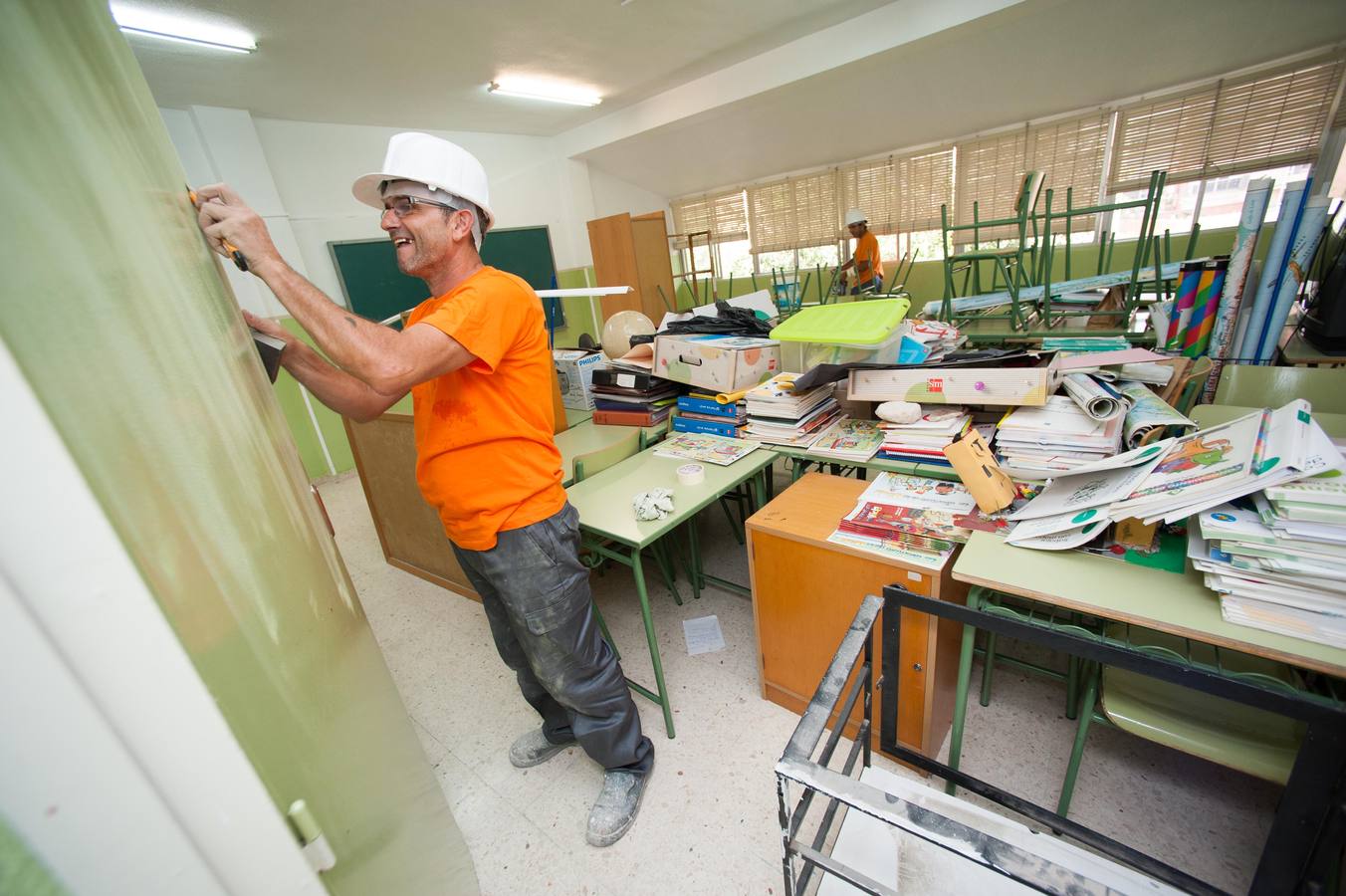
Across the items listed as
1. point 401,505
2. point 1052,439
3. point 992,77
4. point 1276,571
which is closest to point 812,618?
point 1052,439

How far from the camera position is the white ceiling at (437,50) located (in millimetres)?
3193

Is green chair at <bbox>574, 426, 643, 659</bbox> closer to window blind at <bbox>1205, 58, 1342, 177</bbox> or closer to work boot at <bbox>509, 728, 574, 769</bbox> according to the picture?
work boot at <bbox>509, 728, 574, 769</bbox>

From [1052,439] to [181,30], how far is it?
4.96 meters

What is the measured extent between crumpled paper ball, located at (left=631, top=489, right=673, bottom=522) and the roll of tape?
5.5 inches

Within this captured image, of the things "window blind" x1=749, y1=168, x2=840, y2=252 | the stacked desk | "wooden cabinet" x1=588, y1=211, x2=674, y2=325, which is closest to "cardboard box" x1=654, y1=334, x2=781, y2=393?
the stacked desk

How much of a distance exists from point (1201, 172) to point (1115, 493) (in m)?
6.43

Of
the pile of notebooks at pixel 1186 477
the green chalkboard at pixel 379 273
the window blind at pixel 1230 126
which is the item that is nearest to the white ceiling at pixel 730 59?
the window blind at pixel 1230 126

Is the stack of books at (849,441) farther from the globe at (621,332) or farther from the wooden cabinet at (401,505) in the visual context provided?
the wooden cabinet at (401,505)

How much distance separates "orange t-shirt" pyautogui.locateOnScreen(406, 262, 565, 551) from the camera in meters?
1.16

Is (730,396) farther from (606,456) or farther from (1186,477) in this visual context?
(1186,477)

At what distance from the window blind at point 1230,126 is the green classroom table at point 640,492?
243 inches

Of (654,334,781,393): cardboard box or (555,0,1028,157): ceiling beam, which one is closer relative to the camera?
(654,334,781,393): cardboard box

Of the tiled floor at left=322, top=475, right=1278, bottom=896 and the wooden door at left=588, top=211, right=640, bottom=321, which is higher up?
the wooden door at left=588, top=211, right=640, bottom=321

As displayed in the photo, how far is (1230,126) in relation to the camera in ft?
15.6
